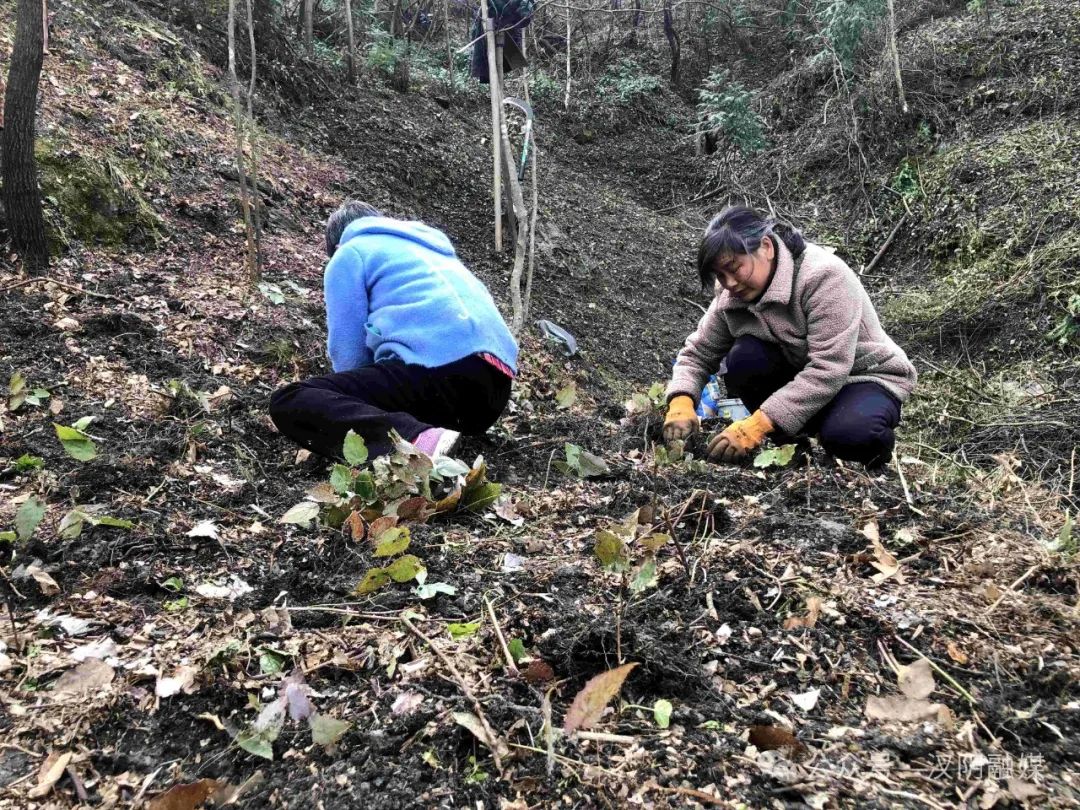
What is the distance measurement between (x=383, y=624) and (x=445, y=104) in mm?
8963

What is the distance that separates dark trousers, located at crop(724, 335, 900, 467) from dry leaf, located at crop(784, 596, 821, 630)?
1.29 metres

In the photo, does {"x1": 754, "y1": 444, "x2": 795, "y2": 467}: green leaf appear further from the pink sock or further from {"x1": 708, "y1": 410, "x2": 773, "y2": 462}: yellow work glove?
the pink sock

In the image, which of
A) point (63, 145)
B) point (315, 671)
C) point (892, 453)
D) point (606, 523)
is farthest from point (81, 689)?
point (63, 145)

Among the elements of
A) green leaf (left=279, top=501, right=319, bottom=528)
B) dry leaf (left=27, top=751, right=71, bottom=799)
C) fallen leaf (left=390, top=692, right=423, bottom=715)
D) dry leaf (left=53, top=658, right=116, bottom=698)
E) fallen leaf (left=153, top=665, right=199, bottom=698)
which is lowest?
dry leaf (left=53, top=658, right=116, bottom=698)

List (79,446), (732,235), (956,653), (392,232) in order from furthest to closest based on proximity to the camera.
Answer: (392,232) < (732,235) < (79,446) < (956,653)

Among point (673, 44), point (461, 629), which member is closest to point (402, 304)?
point (461, 629)

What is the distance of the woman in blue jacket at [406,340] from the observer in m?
2.60

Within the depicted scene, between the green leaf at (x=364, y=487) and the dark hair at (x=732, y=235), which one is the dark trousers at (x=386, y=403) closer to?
the green leaf at (x=364, y=487)

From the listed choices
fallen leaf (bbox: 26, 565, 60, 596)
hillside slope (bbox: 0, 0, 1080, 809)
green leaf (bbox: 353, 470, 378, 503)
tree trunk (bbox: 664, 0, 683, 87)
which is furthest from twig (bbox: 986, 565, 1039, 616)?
tree trunk (bbox: 664, 0, 683, 87)

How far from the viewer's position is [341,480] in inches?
74.9

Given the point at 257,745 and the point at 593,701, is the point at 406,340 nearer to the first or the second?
the point at 257,745

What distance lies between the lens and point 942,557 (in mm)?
1662

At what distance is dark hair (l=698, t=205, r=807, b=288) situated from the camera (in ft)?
8.30

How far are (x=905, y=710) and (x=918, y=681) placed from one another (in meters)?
0.06
